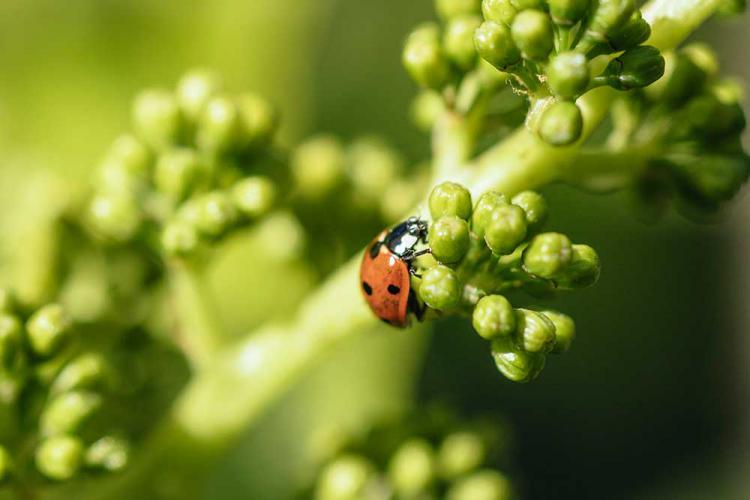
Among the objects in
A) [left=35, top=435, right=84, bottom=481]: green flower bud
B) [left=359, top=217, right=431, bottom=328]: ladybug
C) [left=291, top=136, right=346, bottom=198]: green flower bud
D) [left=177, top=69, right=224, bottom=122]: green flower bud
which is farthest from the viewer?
[left=291, top=136, right=346, bottom=198]: green flower bud

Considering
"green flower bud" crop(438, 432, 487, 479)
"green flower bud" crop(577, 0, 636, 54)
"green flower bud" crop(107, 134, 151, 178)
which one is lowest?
"green flower bud" crop(438, 432, 487, 479)

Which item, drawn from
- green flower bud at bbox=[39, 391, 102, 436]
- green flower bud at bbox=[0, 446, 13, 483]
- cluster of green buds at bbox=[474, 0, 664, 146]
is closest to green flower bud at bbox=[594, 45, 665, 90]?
cluster of green buds at bbox=[474, 0, 664, 146]

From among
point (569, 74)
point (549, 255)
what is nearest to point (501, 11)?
point (569, 74)

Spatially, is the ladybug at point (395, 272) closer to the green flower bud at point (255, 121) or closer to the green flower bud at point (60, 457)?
the green flower bud at point (255, 121)

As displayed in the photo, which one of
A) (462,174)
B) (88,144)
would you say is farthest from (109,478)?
(88,144)

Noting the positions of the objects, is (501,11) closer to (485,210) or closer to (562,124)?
(562,124)

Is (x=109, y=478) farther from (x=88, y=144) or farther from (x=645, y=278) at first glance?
(x=645, y=278)

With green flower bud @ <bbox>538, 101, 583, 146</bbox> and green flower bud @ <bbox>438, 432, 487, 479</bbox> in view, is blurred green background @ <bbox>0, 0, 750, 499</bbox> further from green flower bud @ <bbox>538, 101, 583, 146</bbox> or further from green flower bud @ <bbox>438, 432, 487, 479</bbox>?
green flower bud @ <bbox>538, 101, 583, 146</bbox>
